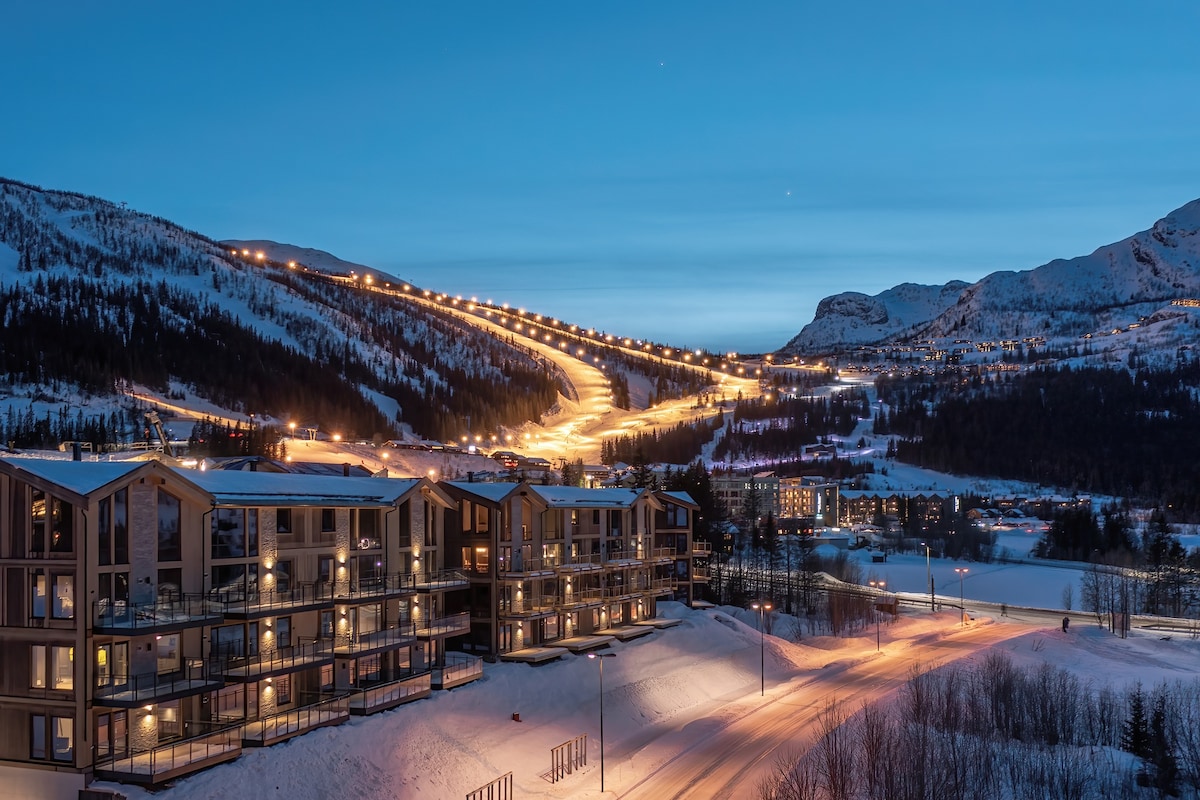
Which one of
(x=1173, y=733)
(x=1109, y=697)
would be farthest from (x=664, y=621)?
(x=1173, y=733)

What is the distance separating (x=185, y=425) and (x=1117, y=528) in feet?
388

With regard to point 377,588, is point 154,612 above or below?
above

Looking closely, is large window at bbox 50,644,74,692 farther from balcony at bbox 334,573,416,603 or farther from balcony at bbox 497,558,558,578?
balcony at bbox 497,558,558,578

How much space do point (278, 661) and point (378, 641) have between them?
6632 mm

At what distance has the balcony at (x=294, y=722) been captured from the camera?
38.9 meters

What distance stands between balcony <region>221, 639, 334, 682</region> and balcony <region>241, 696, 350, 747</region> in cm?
150

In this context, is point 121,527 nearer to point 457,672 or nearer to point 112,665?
point 112,665

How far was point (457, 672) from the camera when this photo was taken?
51438mm

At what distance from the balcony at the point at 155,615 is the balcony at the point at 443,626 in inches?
514

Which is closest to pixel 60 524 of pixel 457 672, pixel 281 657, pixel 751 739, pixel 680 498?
pixel 281 657

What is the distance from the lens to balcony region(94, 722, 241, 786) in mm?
34688

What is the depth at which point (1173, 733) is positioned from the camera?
161ft

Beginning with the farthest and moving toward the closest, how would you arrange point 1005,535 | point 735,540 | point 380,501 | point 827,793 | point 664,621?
point 1005,535
point 735,540
point 664,621
point 380,501
point 827,793

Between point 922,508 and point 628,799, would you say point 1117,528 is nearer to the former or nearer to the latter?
point 922,508
